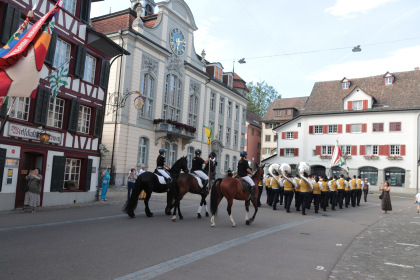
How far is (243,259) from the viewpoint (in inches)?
263

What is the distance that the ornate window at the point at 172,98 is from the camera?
111ft

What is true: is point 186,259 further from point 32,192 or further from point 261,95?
point 261,95

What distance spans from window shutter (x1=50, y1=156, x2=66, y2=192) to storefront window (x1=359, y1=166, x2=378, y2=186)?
39300mm

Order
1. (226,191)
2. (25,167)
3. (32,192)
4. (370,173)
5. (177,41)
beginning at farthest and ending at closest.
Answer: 1. (370,173)
2. (177,41)
3. (25,167)
4. (32,192)
5. (226,191)

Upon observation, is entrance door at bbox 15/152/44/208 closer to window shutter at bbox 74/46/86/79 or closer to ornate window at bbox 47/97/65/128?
ornate window at bbox 47/97/65/128

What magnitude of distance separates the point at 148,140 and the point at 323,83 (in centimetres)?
3392

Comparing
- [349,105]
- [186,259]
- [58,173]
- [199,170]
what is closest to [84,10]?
[58,173]

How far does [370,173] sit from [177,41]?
29116 mm

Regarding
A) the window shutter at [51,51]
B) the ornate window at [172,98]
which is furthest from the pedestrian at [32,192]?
the ornate window at [172,98]

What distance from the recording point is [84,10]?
1719 cm

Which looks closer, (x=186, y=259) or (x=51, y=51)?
(x=186, y=259)

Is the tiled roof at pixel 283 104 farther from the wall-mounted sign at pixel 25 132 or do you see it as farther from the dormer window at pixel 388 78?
the wall-mounted sign at pixel 25 132

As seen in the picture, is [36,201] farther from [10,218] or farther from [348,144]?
[348,144]

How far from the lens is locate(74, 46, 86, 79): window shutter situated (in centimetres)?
1652
